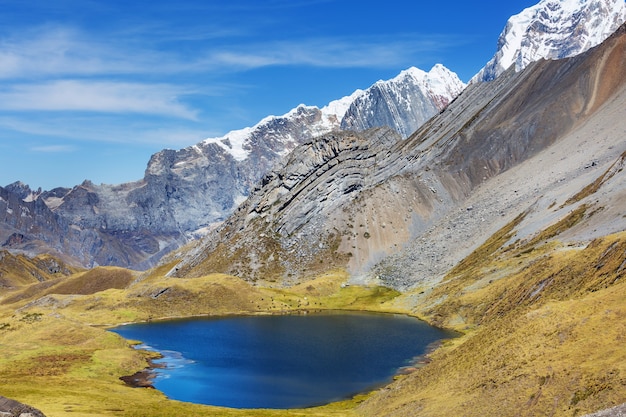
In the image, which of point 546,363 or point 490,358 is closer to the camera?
point 546,363

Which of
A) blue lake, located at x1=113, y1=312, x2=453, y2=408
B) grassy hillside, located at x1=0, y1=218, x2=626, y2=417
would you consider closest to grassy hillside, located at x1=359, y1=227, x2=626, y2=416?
grassy hillside, located at x1=0, y1=218, x2=626, y2=417

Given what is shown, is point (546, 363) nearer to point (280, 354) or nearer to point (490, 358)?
point (490, 358)

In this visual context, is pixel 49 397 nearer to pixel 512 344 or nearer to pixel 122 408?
pixel 122 408

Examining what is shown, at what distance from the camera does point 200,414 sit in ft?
235

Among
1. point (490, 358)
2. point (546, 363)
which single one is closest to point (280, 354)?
point (490, 358)

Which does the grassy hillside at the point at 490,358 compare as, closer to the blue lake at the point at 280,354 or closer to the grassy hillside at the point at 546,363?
the grassy hillside at the point at 546,363

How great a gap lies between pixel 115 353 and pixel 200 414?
49.5 m

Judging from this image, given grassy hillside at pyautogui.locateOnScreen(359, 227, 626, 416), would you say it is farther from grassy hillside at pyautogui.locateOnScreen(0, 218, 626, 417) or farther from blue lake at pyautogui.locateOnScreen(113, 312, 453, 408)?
blue lake at pyautogui.locateOnScreen(113, 312, 453, 408)

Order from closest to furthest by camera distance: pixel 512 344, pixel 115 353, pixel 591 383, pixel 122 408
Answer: pixel 591 383, pixel 512 344, pixel 122 408, pixel 115 353

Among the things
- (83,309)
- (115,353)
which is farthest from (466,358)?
(83,309)

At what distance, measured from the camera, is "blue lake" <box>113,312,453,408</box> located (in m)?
90.1

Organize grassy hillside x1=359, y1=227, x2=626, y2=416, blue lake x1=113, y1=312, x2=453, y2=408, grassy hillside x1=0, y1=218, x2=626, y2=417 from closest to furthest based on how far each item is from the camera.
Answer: grassy hillside x1=359, y1=227, x2=626, y2=416 → grassy hillside x1=0, y1=218, x2=626, y2=417 → blue lake x1=113, y1=312, x2=453, y2=408

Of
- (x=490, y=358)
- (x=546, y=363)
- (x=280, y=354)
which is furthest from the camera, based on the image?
(x=280, y=354)

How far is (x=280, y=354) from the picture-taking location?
12056cm
